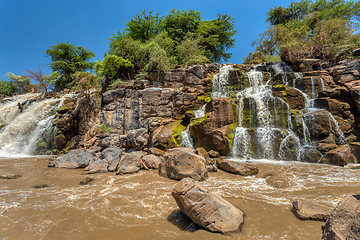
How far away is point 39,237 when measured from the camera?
10.5 ft

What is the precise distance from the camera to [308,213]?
3.63 meters

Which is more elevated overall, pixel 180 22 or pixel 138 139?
pixel 180 22

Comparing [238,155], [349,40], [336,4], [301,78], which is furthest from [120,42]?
[336,4]

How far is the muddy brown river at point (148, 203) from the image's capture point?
10.8ft

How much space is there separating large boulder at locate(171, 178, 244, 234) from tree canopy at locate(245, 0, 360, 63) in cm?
1643

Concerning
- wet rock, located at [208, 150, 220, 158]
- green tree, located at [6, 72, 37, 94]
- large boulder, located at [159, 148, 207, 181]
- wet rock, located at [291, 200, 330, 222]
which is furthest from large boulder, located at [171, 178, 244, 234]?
green tree, located at [6, 72, 37, 94]

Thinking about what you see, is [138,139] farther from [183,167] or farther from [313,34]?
[313,34]

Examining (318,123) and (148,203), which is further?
(318,123)

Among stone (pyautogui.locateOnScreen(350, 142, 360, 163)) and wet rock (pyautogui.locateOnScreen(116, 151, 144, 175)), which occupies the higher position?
stone (pyautogui.locateOnScreen(350, 142, 360, 163))

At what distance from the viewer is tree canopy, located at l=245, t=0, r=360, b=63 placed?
47.0 feet

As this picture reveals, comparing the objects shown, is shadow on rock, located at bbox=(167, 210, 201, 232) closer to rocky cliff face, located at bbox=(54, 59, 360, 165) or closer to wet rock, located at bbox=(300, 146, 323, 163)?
rocky cliff face, located at bbox=(54, 59, 360, 165)

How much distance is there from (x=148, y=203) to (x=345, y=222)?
13.6ft

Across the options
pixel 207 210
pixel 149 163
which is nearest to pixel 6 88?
pixel 149 163

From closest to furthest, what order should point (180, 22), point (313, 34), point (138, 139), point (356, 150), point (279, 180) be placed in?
point (279, 180), point (356, 150), point (138, 139), point (313, 34), point (180, 22)
